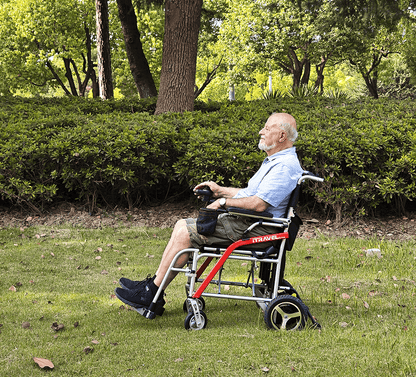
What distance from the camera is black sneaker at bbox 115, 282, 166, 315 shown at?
364 centimetres

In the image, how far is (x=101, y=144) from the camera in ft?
22.1

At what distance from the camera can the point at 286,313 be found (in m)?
3.54

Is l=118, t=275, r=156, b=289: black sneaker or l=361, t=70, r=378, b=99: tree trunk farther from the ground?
l=361, t=70, r=378, b=99: tree trunk

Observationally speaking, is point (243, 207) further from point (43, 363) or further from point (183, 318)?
point (43, 363)

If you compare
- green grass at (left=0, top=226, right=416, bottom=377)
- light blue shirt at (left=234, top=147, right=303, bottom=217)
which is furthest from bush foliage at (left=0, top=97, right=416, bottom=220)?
light blue shirt at (left=234, top=147, right=303, bottom=217)

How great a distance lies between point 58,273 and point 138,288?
5.99ft

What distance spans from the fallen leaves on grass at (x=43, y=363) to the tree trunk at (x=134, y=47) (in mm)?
11135

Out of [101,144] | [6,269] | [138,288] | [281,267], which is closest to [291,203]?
[281,267]

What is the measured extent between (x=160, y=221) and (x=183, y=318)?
10.6 ft

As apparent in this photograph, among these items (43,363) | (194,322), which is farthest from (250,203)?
(43,363)

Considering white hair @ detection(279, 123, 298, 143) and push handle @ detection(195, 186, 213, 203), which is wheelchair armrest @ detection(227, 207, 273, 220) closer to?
push handle @ detection(195, 186, 213, 203)

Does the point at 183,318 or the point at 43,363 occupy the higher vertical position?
the point at 43,363

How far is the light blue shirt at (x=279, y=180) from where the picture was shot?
140 inches

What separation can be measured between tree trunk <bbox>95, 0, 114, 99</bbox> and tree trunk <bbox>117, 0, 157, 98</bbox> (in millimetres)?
1001
